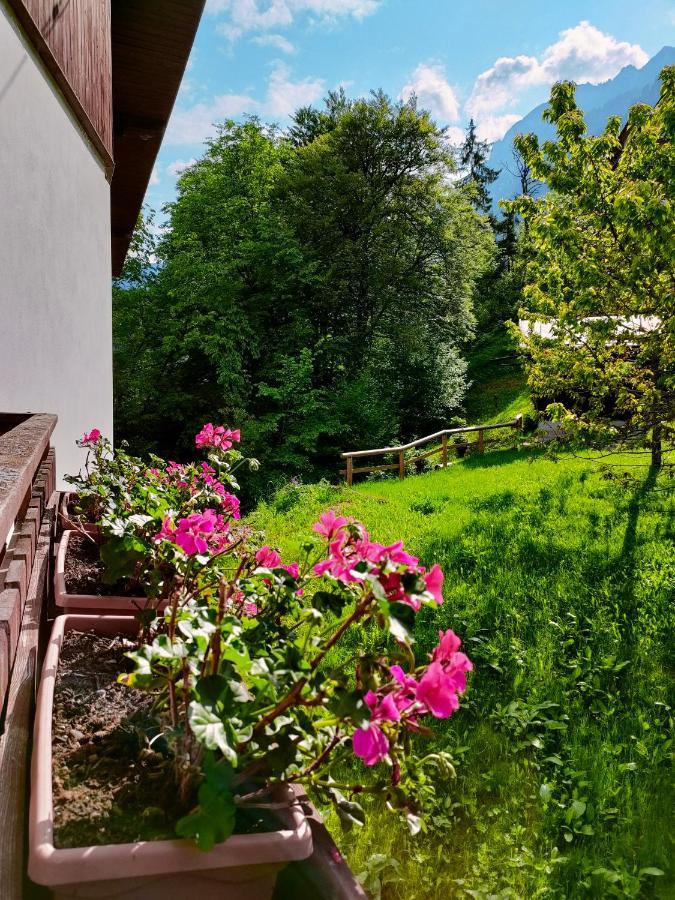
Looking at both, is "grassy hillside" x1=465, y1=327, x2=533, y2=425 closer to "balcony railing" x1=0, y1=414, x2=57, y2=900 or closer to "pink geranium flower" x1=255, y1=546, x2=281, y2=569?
"pink geranium flower" x1=255, y1=546, x2=281, y2=569

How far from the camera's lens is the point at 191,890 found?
2.63ft

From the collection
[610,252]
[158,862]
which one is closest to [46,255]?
[158,862]

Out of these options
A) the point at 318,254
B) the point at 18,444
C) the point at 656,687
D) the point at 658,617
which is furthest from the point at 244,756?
the point at 318,254

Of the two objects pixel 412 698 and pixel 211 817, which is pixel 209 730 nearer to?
pixel 211 817

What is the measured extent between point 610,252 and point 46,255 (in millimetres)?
4021

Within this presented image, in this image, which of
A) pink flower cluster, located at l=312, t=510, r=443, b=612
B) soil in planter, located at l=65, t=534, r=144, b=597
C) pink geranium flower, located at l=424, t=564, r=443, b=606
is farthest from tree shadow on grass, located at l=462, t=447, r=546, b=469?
pink geranium flower, located at l=424, t=564, r=443, b=606

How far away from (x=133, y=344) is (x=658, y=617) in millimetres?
16959

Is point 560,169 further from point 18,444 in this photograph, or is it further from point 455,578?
point 18,444

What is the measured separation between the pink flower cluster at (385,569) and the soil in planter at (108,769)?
0.36 metres

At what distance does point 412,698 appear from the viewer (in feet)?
3.05

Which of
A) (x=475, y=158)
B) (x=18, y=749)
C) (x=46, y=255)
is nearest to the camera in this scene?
(x=18, y=749)

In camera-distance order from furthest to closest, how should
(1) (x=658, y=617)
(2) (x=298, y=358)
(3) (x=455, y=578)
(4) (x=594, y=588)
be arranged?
1. (2) (x=298, y=358)
2. (3) (x=455, y=578)
3. (4) (x=594, y=588)
4. (1) (x=658, y=617)

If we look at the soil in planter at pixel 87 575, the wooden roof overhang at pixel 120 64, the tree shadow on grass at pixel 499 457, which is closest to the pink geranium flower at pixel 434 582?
the soil in planter at pixel 87 575

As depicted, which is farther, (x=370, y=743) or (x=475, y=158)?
(x=475, y=158)
